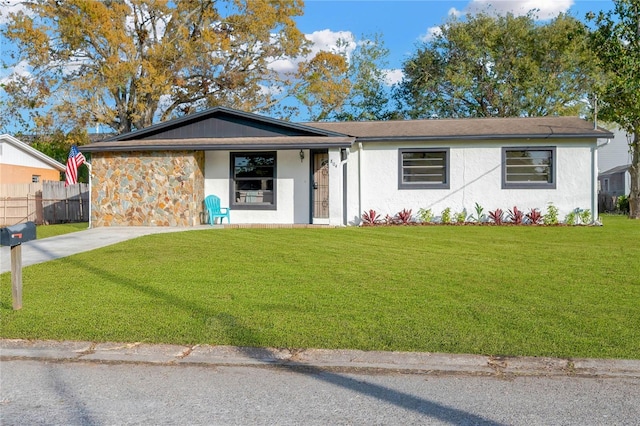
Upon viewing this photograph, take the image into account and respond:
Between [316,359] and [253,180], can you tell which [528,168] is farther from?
[316,359]

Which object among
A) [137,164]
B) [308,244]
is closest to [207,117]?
[137,164]

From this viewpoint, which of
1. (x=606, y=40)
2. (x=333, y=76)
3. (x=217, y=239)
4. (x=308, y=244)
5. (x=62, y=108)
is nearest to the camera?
(x=308, y=244)

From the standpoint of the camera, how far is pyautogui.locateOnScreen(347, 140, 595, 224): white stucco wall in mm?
16625

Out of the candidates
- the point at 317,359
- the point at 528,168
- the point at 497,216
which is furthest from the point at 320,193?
the point at 317,359

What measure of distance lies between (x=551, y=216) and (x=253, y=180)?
8975 mm

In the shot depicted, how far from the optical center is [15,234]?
562cm

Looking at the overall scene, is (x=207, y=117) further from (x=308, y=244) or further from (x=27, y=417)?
(x=27, y=417)

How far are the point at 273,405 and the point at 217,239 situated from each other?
9.00 m

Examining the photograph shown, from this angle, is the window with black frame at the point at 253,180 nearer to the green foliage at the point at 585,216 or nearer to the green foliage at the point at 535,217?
the green foliage at the point at 535,217

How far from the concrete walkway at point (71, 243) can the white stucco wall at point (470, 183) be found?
5707mm

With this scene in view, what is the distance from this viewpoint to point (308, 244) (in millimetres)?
11422

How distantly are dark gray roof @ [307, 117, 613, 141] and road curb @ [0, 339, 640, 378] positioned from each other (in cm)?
1281

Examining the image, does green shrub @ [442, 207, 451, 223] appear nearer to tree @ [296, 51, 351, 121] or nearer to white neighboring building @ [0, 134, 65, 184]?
tree @ [296, 51, 351, 121]

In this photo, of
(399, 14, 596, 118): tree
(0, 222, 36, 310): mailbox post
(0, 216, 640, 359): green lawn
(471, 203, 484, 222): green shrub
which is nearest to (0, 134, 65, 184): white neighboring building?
(0, 216, 640, 359): green lawn
